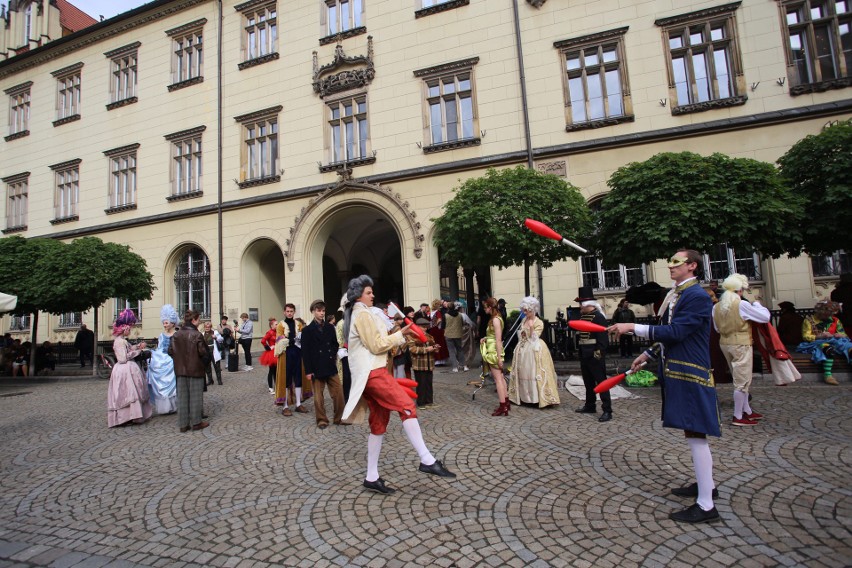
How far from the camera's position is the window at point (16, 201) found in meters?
23.4

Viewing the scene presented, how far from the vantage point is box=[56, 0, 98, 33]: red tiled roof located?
26206 mm

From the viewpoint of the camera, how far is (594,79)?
14312 mm

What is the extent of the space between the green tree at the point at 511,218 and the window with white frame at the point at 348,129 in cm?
772

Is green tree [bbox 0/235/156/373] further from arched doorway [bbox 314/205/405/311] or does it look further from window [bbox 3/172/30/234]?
window [bbox 3/172/30/234]

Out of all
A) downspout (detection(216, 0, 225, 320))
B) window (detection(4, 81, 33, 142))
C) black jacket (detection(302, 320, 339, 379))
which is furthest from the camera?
window (detection(4, 81, 33, 142))

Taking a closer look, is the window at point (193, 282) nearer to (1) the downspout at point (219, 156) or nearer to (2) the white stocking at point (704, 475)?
(1) the downspout at point (219, 156)

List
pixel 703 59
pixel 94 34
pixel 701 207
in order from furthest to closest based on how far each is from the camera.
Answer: pixel 94 34, pixel 703 59, pixel 701 207

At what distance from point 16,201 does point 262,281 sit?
1608 cm

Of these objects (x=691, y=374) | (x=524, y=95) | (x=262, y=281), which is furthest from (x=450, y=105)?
(x=691, y=374)

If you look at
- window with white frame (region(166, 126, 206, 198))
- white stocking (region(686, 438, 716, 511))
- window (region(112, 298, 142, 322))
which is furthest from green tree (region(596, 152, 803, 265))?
window (region(112, 298, 142, 322))

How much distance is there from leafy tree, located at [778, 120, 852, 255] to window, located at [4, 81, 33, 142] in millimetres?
32289

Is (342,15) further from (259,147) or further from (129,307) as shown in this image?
(129,307)

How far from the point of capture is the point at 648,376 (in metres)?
8.68

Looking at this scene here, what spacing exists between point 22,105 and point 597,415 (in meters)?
31.9
